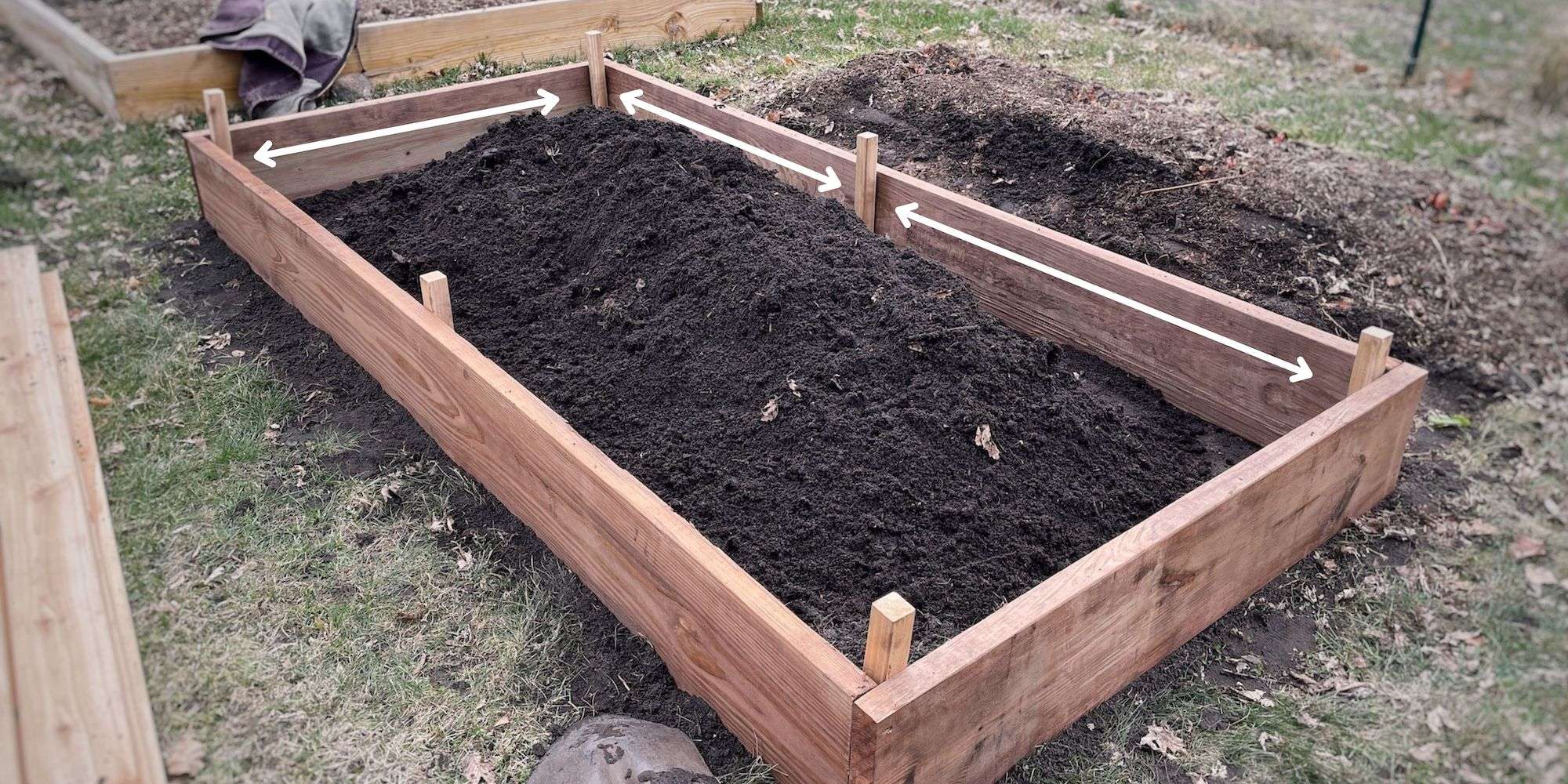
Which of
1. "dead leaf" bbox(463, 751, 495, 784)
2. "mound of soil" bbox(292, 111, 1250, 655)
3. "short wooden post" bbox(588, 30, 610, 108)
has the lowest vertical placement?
"dead leaf" bbox(463, 751, 495, 784)

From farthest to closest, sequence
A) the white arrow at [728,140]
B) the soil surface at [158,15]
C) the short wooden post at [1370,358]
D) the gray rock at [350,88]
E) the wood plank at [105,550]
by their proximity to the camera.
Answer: the soil surface at [158,15]
the gray rock at [350,88]
the white arrow at [728,140]
the short wooden post at [1370,358]
the wood plank at [105,550]

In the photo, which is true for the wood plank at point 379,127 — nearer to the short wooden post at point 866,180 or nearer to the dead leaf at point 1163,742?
the short wooden post at point 866,180

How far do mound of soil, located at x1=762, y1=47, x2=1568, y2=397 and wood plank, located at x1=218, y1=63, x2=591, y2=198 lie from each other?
1.48 meters

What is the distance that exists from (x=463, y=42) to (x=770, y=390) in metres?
4.65

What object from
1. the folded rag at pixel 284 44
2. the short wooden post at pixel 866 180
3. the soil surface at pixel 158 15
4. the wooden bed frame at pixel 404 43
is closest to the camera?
the short wooden post at pixel 866 180

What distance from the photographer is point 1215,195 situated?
4648 mm

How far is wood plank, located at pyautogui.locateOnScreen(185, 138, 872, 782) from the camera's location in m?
2.04

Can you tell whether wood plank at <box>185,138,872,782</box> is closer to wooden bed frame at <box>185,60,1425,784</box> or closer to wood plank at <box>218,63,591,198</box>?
wooden bed frame at <box>185,60,1425,784</box>

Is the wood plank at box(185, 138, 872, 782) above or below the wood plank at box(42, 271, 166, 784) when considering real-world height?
above

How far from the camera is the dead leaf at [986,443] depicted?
279 centimetres

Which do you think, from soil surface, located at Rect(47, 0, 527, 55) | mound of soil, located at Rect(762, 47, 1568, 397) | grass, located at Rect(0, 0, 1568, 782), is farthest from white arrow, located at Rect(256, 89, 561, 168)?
soil surface, located at Rect(47, 0, 527, 55)

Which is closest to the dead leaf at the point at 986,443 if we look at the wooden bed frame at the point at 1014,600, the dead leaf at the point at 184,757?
the wooden bed frame at the point at 1014,600

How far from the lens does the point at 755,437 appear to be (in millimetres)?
2910

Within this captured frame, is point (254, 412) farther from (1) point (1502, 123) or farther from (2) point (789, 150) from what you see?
(1) point (1502, 123)
